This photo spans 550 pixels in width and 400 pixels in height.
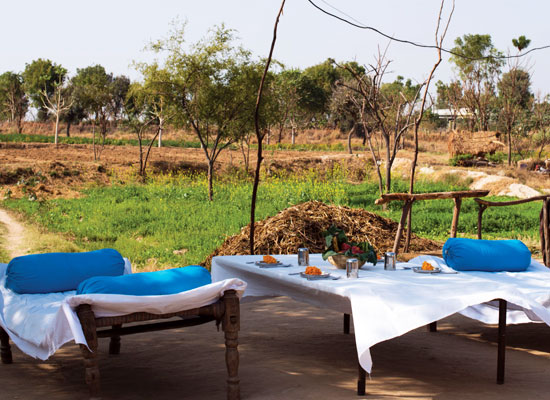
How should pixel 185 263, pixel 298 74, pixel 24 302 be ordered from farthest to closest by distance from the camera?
pixel 298 74 → pixel 185 263 → pixel 24 302

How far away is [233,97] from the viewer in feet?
49.0

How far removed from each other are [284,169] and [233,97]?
4604 mm

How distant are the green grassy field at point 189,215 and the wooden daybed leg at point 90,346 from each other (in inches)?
201

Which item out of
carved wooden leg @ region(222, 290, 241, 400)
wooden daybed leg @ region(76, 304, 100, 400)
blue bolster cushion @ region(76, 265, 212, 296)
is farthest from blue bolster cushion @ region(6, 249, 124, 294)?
carved wooden leg @ region(222, 290, 241, 400)

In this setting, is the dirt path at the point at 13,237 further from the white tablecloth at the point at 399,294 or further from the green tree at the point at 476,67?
the green tree at the point at 476,67

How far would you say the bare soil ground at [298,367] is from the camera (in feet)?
10.3

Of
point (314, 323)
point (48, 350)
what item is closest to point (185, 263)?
point (314, 323)

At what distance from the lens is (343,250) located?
3916 millimetres

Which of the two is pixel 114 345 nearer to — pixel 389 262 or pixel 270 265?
pixel 270 265

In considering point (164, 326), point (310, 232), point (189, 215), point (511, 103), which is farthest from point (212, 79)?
point (164, 326)

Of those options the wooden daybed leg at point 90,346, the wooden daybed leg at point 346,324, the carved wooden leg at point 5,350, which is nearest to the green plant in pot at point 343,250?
the wooden daybed leg at point 346,324

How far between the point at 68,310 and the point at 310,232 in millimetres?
5133

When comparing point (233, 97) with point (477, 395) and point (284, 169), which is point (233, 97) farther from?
point (477, 395)

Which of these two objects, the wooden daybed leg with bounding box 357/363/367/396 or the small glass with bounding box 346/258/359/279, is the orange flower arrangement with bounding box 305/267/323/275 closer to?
the small glass with bounding box 346/258/359/279
